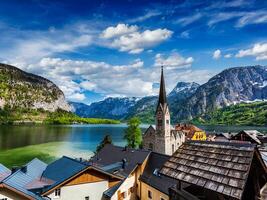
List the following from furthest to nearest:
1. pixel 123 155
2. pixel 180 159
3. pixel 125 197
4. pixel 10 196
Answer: pixel 123 155 < pixel 125 197 < pixel 10 196 < pixel 180 159

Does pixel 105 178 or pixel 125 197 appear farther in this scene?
pixel 125 197

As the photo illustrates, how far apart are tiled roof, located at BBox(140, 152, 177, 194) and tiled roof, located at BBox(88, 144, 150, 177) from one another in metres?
1.24

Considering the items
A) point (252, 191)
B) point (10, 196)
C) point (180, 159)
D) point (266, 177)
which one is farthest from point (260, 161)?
point (10, 196)

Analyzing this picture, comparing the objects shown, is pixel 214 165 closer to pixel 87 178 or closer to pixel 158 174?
pixel 158 174

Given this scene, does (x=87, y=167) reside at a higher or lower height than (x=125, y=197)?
higher

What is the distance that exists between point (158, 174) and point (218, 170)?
21237mm

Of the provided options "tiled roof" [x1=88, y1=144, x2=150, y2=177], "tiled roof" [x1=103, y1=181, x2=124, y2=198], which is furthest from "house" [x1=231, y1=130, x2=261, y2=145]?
"tiled roof" [x1=103, y1=181, x2=124, y2=198]

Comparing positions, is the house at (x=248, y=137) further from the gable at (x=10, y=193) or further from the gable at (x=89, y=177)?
the gable at (x=10, y=193)

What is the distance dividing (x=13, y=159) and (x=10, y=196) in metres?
56.0

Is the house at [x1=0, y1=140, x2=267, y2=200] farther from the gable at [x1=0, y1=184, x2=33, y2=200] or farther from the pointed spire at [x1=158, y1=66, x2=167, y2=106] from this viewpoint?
the pointed spire at [x1=158, y1=66, x2=167, y2=106]

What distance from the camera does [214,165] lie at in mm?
10797

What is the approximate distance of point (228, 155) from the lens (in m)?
10.6

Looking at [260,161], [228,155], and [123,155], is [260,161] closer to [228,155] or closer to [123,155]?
[228,155]

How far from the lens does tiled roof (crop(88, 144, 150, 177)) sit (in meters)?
37.4
